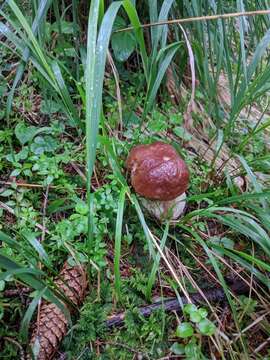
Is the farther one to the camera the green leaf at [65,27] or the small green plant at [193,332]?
the green leaf at [65,27]

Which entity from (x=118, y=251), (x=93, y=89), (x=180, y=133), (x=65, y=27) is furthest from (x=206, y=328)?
(x=65, y=27)

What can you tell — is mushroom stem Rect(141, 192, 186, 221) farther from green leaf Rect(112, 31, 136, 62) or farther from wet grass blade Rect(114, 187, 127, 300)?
green leaf Rect(112, 31, 136, 62)

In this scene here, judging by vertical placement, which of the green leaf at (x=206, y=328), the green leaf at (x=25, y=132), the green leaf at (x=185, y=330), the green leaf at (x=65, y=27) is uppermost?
the green leaf at (x=65, y=27)

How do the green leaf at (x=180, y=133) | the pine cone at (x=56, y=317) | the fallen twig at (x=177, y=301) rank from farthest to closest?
the green leaf at (x=180, y=133) → the fallen twig at (x=177, y=301) → the pine cone at (x=56, y=317)

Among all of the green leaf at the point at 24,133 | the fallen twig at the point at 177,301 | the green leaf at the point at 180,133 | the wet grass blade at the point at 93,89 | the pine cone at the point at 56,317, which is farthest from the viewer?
the green leaf at the point at 180,133

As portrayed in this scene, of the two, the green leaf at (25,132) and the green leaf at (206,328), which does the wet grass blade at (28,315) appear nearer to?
the green leaf at (206,328)

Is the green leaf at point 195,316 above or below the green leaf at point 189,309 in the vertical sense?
below

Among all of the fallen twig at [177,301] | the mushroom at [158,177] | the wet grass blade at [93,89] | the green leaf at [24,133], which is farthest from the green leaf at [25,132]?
the fallen twig at [177,301]
